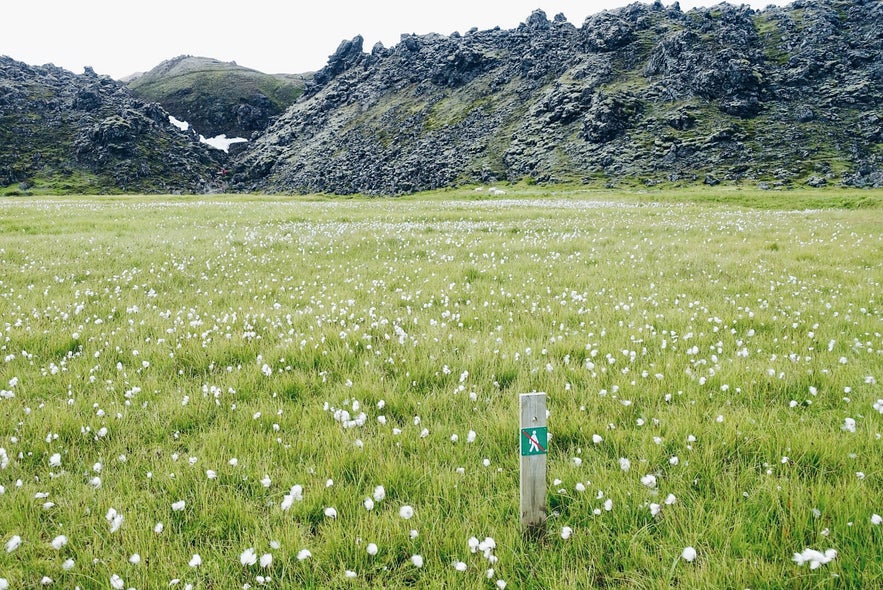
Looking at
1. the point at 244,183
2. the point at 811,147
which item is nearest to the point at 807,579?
the point at 811,147

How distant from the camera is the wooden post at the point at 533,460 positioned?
252 cm

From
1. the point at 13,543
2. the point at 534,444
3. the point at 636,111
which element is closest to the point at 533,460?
the point at 534,444

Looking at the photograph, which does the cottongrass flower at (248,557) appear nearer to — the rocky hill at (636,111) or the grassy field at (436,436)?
the grassy field at (436,436)

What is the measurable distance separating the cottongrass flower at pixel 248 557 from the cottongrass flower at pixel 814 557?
126 inches

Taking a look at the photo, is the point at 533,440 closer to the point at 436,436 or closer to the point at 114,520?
the point at 436,436

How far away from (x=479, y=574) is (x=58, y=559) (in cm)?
271

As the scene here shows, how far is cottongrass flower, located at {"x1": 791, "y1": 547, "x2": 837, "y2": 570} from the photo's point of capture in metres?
2.46

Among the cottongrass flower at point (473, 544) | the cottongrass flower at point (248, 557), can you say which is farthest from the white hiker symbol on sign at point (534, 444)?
the cottongrass flower at point (248, 557)

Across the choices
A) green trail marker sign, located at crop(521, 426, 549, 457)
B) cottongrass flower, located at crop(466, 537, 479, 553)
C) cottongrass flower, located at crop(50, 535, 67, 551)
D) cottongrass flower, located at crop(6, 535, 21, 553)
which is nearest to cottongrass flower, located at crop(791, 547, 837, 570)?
green trail marker sign, located at crop(521, 426, 549, 457)

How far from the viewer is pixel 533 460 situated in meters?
2.68

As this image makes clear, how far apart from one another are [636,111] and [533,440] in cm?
13555

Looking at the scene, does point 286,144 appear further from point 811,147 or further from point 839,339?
point 839,339

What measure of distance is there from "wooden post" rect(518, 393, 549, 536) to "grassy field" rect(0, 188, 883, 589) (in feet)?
0.59

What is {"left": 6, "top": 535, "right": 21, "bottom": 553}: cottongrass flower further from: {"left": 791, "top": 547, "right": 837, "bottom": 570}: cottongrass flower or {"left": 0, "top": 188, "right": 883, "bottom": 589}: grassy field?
{"left": 791, "top": 547, "right": 837, "bottom": 570}: cottongrass flower
